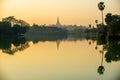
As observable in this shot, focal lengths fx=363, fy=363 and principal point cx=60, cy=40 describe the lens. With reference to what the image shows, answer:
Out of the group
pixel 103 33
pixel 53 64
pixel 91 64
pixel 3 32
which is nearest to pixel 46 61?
pixel 53 64

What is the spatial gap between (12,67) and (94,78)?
127 inches

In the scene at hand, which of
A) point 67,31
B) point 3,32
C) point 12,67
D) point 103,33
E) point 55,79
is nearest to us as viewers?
point 55,79

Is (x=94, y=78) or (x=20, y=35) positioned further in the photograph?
(x=20, y=35)

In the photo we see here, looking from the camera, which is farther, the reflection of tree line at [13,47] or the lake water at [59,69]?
the reflection of tree line at [13,47]

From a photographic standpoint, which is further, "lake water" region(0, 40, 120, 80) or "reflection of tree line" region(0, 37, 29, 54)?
"reflection of tree line" region(0, 37, 29, 54)

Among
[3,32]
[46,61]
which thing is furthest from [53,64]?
[3,32]

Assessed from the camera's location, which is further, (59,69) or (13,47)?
(13,47)

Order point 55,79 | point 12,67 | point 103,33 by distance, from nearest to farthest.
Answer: point 55,79 → point 12,67 → point 103,33

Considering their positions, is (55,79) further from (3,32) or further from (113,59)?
(3,32)

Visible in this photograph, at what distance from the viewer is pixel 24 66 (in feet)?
36.3

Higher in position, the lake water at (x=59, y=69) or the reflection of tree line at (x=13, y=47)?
the lake water at (x=59, y=69)

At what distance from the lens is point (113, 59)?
483 inches

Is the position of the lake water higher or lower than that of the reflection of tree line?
higher

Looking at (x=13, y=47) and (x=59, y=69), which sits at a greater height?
(x=59, y=69)
